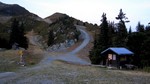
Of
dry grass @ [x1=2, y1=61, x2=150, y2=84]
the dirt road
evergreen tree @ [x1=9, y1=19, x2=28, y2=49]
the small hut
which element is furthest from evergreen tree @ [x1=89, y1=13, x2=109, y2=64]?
evergreen tree @ [x1=9, y1=19, x2=28, y2=49]

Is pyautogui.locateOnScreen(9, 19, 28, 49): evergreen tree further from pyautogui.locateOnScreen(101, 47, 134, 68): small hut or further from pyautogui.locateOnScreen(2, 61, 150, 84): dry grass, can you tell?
A: pyautogui.locateOnScreen(2, 61, 150, 84): dry grass

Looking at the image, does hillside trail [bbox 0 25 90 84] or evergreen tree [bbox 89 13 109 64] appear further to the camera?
evergreen tree [bbox 89 13 109 64]

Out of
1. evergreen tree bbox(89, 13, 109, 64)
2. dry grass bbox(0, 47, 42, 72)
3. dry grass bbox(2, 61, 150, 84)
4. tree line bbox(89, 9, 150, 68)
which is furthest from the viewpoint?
evergreen tree bbox(89, 13, 109, 64)

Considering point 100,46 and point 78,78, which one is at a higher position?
point 100,46

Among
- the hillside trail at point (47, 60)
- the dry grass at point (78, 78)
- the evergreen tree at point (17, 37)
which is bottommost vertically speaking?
the dry grass at point (78, 78)

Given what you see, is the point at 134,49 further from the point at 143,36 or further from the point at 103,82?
the point at 103,82

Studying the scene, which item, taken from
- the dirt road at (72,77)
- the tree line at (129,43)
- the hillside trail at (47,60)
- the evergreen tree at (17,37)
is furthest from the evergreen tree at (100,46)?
the evergreen tree at (17,37)

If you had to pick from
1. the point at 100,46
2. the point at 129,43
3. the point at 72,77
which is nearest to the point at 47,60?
the point at 100,46

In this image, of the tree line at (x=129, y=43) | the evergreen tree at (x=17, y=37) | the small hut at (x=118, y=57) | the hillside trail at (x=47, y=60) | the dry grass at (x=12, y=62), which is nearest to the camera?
the hillside trail at (x=47, y=60)

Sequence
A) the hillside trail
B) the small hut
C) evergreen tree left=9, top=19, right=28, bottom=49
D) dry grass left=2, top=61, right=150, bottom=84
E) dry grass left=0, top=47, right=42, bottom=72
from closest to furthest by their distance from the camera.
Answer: dry grass left=2, top=61, right=150, bottom=84 < the hillside trail < dry grass left=0, top=47, right=42, bottom=72 < the small hut < evergreen tree left=9, top=19, right=28, bottom=49

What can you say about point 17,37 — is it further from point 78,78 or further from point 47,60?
point 78,78

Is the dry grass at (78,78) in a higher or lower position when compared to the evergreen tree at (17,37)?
lower

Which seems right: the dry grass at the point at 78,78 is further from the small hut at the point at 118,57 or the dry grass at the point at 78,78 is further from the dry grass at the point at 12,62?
the small hut at the point at 118,57

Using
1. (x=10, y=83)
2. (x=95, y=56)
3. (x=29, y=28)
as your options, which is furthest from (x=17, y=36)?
(x=29, y=28)
